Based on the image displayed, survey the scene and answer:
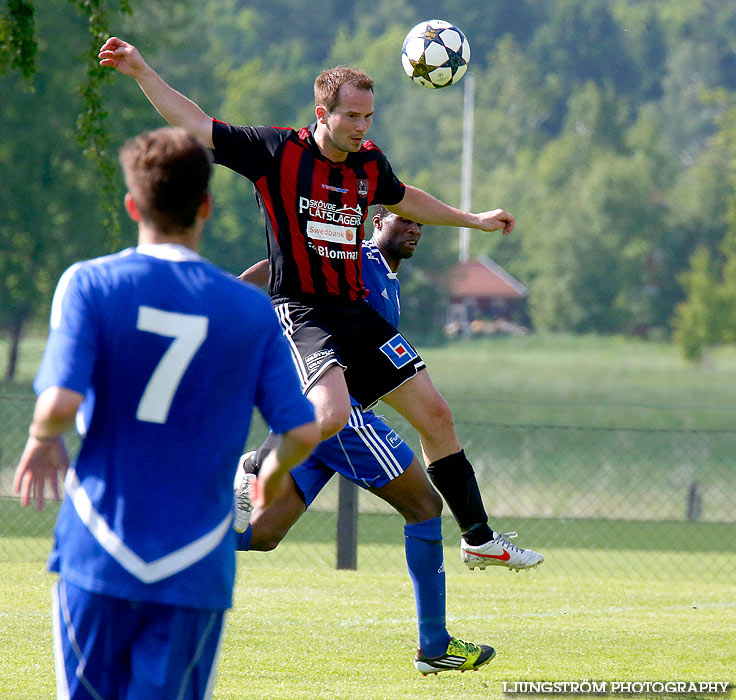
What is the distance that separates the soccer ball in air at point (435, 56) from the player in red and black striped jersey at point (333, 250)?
1.10 metres

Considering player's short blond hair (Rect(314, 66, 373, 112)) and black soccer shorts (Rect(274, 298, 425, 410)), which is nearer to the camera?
player's short blond hair (Rect(314, 66, 373, 112))

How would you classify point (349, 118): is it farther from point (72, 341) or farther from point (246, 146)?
point (72, 341)

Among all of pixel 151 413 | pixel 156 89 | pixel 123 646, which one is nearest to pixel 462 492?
pixel 156 89

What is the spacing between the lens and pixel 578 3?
123 metres

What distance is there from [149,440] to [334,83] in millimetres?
2585

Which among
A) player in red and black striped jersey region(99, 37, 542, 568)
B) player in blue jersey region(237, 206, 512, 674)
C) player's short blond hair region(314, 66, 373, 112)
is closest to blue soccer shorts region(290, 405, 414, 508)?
player in blue jersey region(237, 206, 512, 674)

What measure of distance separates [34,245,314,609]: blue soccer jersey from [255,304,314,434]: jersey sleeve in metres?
0.08

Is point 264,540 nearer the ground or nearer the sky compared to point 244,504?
nearer the ground

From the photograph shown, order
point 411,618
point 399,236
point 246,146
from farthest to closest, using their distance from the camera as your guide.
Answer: point 411,618 < point 399,236 < point 246,146

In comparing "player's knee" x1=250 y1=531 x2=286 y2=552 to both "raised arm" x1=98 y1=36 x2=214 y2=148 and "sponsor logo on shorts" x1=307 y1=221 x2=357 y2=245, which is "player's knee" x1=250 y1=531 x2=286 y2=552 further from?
"raised arm" x1=98 y1=36 x2=214 y2=148

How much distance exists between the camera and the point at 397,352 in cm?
515

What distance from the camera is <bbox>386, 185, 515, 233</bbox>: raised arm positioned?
5422 millimetres

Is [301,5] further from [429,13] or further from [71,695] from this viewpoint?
[71,695]

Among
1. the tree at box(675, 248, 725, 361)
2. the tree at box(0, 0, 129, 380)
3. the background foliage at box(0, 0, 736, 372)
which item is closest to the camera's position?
the tree at box(0, 0, 129, 380)
